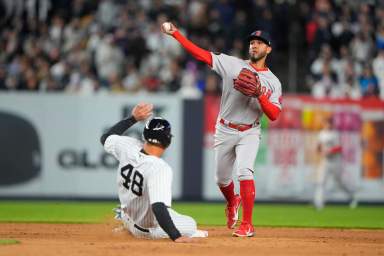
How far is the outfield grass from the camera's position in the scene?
1314 cm

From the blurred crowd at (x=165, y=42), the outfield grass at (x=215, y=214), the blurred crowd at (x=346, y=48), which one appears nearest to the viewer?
the outfield grass at (x=215, y=214)

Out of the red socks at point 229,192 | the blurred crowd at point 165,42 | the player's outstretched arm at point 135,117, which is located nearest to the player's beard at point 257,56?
the red socks at point 229,192

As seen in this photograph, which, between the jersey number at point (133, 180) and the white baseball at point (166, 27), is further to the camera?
the white baseball at point (166, 27)

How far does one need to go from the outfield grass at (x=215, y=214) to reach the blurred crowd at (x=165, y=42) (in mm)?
2658

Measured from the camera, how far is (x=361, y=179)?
1855 cm

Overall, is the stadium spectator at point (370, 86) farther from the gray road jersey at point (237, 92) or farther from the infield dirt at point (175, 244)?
the gray road jersey at point (237, 92)

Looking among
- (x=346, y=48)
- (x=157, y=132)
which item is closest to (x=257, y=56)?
(x=157, y=132)

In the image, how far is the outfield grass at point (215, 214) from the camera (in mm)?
13143

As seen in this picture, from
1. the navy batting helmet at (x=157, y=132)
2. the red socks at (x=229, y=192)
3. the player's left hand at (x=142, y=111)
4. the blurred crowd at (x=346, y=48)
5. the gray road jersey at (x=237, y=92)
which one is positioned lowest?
the red socks at (x=229, y=192)

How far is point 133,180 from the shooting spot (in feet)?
25.9

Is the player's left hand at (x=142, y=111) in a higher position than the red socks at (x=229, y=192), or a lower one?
higher

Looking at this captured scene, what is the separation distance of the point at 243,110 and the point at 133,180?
2251 millimetres

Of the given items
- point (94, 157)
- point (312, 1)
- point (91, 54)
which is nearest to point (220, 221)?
point (94, 157)

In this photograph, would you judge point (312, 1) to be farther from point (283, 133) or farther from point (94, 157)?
point (94, 157)
